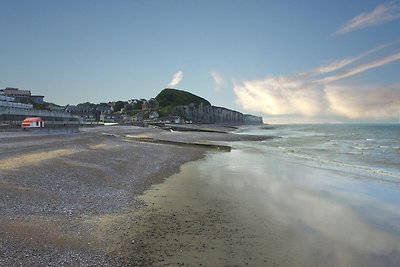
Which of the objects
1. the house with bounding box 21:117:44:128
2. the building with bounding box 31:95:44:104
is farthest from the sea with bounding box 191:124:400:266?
the building with bounding box 31:95:44:104

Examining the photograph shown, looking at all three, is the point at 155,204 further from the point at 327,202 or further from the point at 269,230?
the point at 327,202

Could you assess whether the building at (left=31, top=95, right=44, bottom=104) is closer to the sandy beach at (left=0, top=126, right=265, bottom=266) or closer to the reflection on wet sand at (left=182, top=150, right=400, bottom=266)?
the sandy beach at (left=0, top=126, right=265, bottom=266)

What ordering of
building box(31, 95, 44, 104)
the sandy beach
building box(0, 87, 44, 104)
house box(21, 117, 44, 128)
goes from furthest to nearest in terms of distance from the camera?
building box(31, 95, 44, 104), building box(0, 87, 44, 104), house box(21, 117, 44, 128), the sandy beach

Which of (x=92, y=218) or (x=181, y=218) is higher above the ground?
(x=92, y=218)

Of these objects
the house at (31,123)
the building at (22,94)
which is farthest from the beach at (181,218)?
the building at (22,94)

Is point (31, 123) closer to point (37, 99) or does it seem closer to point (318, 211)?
point (318, 211)

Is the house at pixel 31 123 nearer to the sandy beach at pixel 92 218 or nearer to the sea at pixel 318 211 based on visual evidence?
the sandy beach at pixel 92 218

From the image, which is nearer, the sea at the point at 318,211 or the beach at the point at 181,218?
the beach at the point at 181,218

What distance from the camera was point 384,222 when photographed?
45.9 ft

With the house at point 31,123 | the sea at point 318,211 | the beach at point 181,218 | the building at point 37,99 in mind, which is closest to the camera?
the beach at point 181,218

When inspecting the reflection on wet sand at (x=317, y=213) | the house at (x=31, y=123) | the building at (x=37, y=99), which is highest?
the building at (x=37, y=99)

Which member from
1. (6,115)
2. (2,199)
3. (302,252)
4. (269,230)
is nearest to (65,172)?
(2,199)

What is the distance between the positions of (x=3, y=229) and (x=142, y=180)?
10813mm

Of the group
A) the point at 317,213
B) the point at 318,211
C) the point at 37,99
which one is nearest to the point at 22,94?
the point at 37,99
